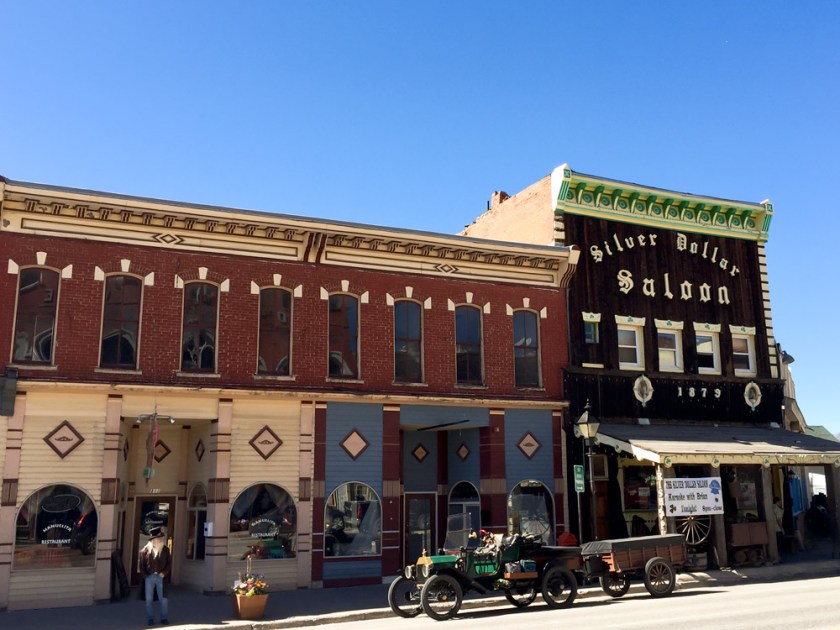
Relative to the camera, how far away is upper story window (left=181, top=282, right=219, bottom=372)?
20.0 m

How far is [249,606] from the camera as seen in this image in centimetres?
1572

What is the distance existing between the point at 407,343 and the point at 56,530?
A: 987 cm

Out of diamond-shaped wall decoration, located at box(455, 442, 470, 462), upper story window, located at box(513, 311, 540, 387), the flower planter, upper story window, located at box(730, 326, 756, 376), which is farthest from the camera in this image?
upper story window, located at box(730, 326, 756, 376)

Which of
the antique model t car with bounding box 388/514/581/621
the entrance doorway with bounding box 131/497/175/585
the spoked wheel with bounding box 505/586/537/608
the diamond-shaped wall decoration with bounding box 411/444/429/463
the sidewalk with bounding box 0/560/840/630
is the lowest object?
the sidewalk with bounding box 0/560/840/630

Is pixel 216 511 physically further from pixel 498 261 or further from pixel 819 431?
pixel 819 431

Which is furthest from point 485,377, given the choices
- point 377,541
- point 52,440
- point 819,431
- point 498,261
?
point 819,431

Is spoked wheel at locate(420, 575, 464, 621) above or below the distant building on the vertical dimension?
below

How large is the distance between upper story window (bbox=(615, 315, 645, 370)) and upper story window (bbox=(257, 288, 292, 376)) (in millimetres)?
10494

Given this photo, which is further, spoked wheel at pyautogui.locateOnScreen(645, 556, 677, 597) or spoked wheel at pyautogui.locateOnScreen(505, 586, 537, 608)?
spoked wheel at pyautogui.locateOnScreen(645, 556, 677, 597)

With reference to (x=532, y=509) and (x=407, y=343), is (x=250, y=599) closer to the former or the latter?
(x=407, y=343)

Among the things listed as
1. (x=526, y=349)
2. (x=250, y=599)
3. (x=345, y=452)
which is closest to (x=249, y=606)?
(x=250, y=599)

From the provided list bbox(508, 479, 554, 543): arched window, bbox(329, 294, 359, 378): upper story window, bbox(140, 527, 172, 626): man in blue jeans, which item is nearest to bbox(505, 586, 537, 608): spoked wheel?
bbox(508, 479, 554, 543): arched window

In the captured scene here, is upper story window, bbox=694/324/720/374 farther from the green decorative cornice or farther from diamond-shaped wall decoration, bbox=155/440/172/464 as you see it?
diamond-shaped wall decoration, bbox=155/440/172/464

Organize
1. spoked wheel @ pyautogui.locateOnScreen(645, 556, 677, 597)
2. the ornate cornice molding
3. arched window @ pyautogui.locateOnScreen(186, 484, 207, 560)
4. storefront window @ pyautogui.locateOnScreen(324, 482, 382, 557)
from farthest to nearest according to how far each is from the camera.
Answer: storefront window @ pyautogui.locateOnScreen(324, 482, 382, 557)
arched window @ pyautogui.locateOnScreen(186, 484, 207, 560)
the ornate cornice molding
spoked wheel @ pyautogui.locateOnScreen(645, 556, 677, 597)
